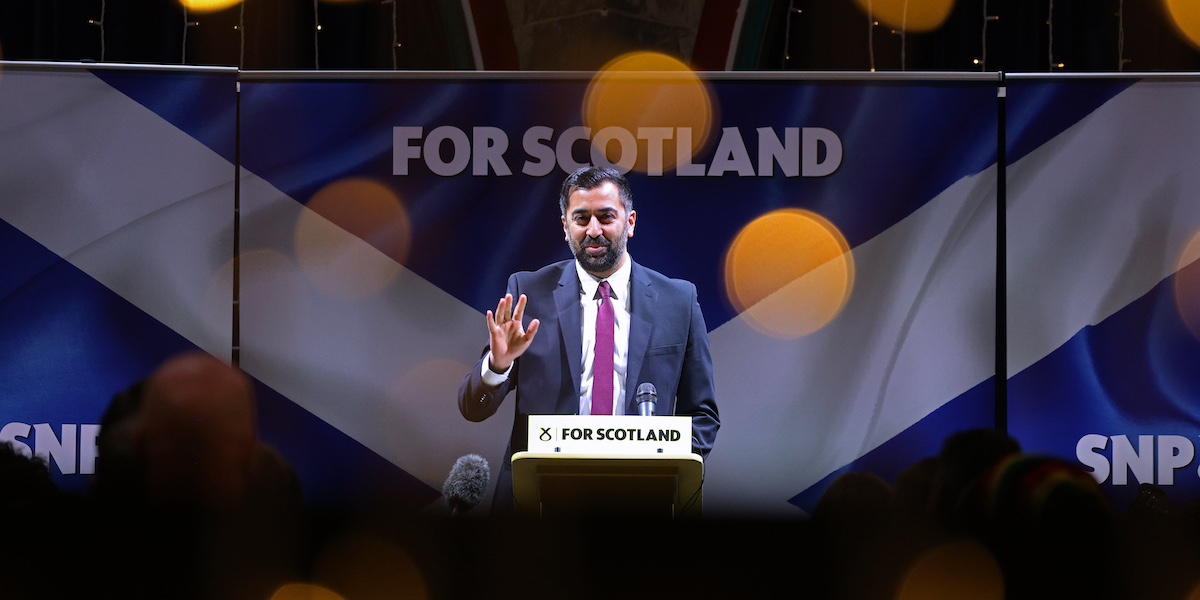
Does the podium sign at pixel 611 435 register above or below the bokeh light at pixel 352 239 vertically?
below

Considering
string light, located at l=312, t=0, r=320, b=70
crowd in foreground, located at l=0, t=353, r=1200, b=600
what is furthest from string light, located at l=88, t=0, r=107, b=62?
crowd in foreground, located at l=0, t=353, r=1200, b=600

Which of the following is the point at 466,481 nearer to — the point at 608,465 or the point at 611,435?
the point at 611,435

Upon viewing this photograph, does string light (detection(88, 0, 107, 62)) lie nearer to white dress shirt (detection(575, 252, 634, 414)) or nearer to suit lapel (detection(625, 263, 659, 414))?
white dress shirt (detection(575, 252, 634, 414))

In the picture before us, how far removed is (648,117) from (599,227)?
0.43m

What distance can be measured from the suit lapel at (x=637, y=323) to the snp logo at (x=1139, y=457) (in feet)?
5.09

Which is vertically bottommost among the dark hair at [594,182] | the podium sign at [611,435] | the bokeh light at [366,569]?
the podium sign at [611,435]

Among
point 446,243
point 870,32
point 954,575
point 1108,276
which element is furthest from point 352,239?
point 954,575

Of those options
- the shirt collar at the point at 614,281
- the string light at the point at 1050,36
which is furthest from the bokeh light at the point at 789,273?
the string light at the point at 1050,36

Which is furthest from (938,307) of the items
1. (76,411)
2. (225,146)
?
(76,411)

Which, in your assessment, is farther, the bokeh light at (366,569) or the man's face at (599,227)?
the man's face at (599,227)

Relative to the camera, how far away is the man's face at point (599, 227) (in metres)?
3.97

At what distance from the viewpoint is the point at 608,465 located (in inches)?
104

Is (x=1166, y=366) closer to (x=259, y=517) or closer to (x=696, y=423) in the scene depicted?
(x=696, y=423)

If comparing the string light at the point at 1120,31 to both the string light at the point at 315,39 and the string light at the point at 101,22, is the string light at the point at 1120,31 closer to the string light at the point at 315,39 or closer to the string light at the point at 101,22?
the string light at the point at 315,39
